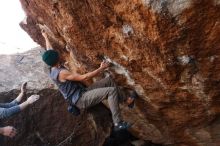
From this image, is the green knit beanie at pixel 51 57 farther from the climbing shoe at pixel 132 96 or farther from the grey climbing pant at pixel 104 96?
the climbing shoe at pixel 132 96

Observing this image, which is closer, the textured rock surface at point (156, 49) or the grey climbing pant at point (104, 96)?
the textured rock surface at point (156, 49)

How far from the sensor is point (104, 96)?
7.39 meters

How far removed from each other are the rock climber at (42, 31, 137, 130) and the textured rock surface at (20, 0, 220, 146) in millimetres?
311

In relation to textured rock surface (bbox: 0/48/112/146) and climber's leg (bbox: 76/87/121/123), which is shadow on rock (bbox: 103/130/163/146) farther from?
climber's leg (bbox: 76/87/121/123)

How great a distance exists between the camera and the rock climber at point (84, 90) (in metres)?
7.12

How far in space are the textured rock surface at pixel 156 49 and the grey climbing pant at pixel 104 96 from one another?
0.28m

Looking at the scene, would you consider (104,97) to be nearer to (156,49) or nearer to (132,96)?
(132,96)

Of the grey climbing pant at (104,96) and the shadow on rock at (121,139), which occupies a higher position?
the grey climbing pant at (104,96)

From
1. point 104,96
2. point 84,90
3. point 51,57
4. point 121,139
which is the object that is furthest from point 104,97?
point 121,139

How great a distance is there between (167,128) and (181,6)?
12.7ft

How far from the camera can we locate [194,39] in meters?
5.84

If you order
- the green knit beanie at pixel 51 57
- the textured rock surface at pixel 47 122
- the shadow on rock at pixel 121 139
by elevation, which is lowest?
the shadow on rock at pixel 121 139

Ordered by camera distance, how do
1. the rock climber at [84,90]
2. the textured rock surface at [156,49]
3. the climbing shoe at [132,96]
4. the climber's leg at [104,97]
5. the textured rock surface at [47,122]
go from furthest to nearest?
the textured rock surface at [47,122], the climbing shoe at [132,96], the climber's leg at [104,97], the rock climber at [84,90], the textured rock surface at [156,49]

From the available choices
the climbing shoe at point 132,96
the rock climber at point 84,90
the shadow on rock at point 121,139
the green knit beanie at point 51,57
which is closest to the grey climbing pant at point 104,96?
the rock climber at point 84,90
